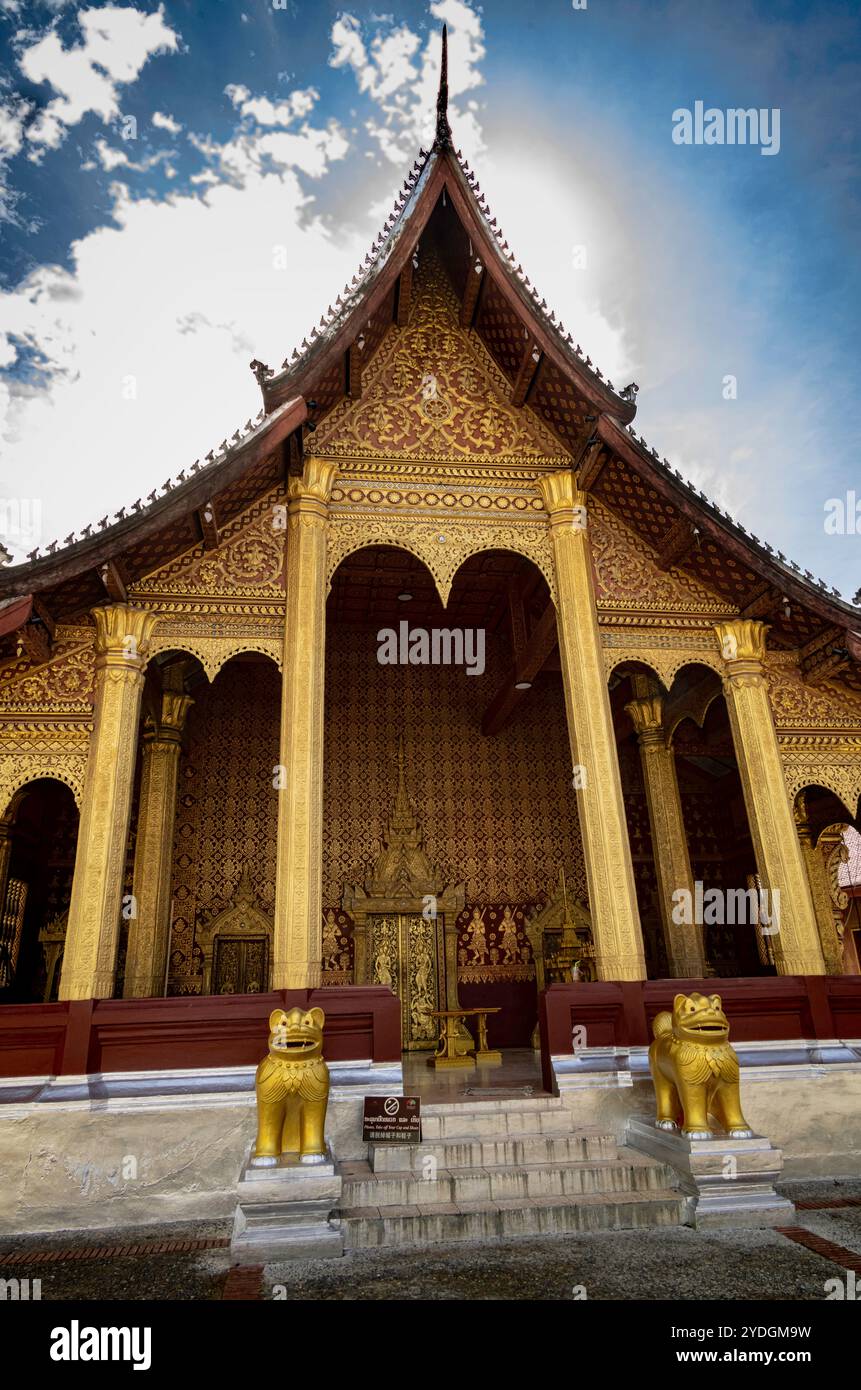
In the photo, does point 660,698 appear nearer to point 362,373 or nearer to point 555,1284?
point 362,373

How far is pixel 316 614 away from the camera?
6.88 meters

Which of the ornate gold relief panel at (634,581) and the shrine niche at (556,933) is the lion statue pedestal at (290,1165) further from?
the shrine niche at (556,933)

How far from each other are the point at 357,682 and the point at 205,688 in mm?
2149

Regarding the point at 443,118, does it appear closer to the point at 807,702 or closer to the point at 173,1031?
the point at 807,702

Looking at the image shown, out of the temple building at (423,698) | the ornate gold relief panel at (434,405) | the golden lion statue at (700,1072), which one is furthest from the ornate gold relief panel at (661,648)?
the golden lion statue at (700,1072)

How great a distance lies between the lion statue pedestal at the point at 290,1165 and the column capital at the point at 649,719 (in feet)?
22.1

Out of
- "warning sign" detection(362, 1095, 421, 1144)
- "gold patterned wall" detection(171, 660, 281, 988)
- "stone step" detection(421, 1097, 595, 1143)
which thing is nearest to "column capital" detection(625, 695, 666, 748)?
"gold patterned wall" detection(171, 660, 281, 988)

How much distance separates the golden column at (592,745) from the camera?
6.47 m

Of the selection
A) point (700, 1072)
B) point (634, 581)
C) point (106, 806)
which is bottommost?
point (700, 1072)

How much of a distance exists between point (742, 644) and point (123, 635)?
228 inches

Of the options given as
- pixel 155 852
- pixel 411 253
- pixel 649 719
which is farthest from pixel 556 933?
pixel 411 253

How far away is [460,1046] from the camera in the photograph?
28.8ft
